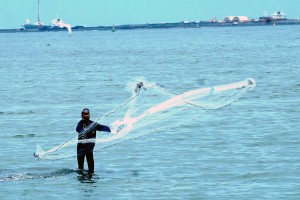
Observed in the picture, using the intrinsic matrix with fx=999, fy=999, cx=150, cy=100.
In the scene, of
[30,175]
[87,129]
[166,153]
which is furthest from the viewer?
[166,153]

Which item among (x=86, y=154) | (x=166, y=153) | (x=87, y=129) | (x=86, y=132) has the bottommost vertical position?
(x=166, y=153)

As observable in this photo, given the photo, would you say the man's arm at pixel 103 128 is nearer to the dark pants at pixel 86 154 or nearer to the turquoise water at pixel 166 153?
the dark pants at pixel 86 154

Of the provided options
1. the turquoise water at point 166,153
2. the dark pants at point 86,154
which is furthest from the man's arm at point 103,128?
the turquoise water at point 166,153

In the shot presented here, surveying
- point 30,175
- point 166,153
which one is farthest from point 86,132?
point 166,153

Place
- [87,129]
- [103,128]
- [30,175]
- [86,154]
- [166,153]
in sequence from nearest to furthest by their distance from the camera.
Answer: [103,128]
[87,129]
[86,154]
[30,175]
[166,153]

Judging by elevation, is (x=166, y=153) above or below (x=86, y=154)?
below

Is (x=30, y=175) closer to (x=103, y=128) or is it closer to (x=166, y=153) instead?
(x=103, y=128)

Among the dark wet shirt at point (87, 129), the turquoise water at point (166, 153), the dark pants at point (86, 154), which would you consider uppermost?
the dark wet shirt at point (87, 129)

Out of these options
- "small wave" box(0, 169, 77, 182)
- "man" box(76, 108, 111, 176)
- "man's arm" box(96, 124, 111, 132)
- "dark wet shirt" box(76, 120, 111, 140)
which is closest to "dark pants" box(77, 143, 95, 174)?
"man" box(76, 108, 111, 176)

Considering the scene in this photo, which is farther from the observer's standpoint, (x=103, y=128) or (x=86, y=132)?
(x=86, y=132)

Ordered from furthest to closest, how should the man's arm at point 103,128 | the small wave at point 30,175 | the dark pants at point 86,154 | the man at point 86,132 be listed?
the small wave at point 30,175 < the dark pants at point 86,154 < the man at point 86,132 < the man's arm at point 103,128

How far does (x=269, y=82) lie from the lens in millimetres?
72812

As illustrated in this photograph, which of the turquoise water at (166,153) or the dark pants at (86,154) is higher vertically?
the dark pants at (86,154)

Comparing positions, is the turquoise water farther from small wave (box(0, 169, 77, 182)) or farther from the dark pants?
the dark pants
